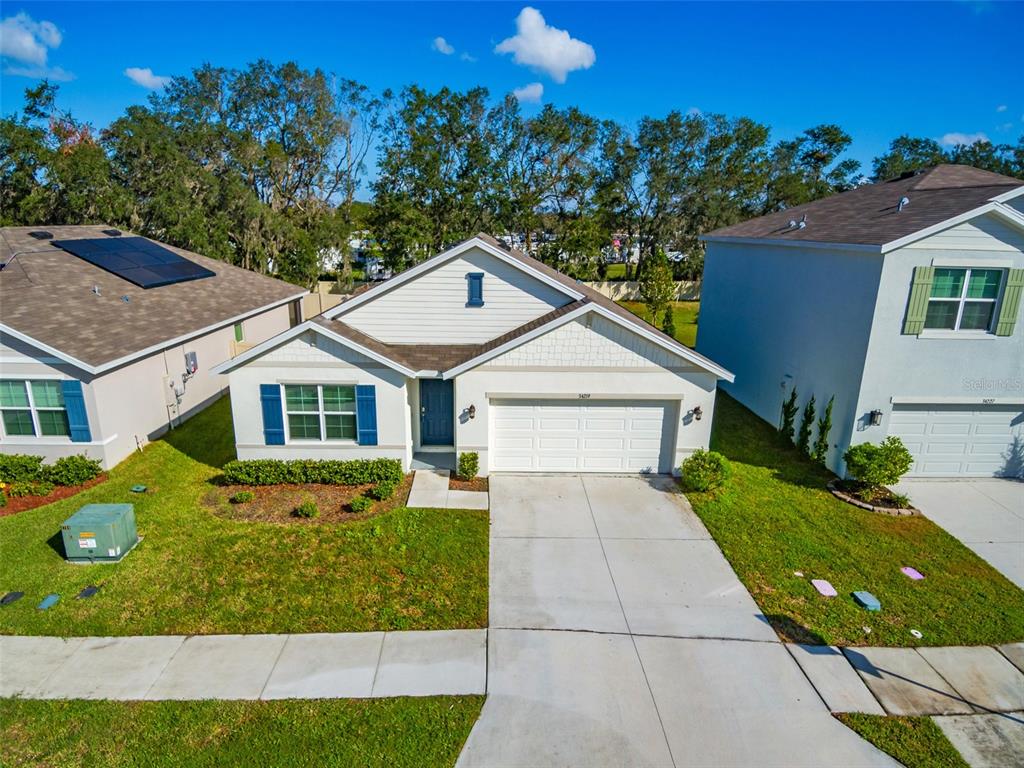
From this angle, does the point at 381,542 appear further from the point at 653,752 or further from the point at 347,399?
the point at 653,752

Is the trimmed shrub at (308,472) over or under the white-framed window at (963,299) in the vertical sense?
under

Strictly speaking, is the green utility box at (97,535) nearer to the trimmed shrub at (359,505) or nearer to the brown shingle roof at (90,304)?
the trimmed shrub at (359,505)

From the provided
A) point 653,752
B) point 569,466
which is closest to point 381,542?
point 569,466

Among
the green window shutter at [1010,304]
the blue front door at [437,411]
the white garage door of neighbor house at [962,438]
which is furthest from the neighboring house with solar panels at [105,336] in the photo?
the green window shutter at [1010,304]

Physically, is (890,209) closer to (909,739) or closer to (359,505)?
(909,739)

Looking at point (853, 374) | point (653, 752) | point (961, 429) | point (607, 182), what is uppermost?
point (607, 182)

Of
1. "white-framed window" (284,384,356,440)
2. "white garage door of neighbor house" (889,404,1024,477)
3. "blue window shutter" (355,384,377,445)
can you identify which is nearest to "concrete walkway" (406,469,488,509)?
"blue window shutter" (355,384,377,445)

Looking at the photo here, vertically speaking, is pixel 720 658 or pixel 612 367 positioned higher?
pixel 612 367

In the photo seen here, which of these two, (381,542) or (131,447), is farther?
(131,447)
